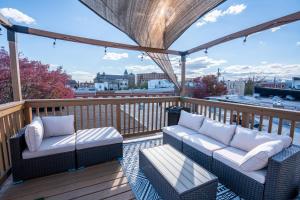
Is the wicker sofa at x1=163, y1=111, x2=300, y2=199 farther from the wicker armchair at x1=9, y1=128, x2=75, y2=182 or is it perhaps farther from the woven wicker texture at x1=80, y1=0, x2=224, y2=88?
the woven wicker texture at x1=80, y1=0, x2=224, y2=88

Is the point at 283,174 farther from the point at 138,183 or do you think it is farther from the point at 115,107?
the point at 115,107

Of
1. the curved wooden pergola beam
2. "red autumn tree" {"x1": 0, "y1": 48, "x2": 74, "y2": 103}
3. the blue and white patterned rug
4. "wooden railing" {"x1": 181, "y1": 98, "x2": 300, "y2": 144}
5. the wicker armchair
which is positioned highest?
the curved wooden pergola beam

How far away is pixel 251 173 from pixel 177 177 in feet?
2.71

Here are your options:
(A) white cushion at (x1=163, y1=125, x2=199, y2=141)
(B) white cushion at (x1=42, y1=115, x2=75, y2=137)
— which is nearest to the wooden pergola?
(B) white cushion at (x1=42, y1=115, x2=75, y2=137)

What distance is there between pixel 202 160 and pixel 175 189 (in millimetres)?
1040

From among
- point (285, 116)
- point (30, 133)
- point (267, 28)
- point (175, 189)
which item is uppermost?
point (267, 28)

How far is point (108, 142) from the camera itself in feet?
8.57

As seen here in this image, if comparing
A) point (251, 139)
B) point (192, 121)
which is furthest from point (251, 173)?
point (192, 121)

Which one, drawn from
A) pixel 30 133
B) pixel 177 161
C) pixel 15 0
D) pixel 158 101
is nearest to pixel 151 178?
pixel 177 161

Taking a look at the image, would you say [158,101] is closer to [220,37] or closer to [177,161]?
[220,37]

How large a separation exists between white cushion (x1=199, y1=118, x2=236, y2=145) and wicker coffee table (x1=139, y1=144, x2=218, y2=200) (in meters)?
0.83

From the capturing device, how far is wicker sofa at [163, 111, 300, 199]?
1549mm

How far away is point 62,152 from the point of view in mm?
2307

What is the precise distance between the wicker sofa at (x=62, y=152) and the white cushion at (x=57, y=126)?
0.09m
